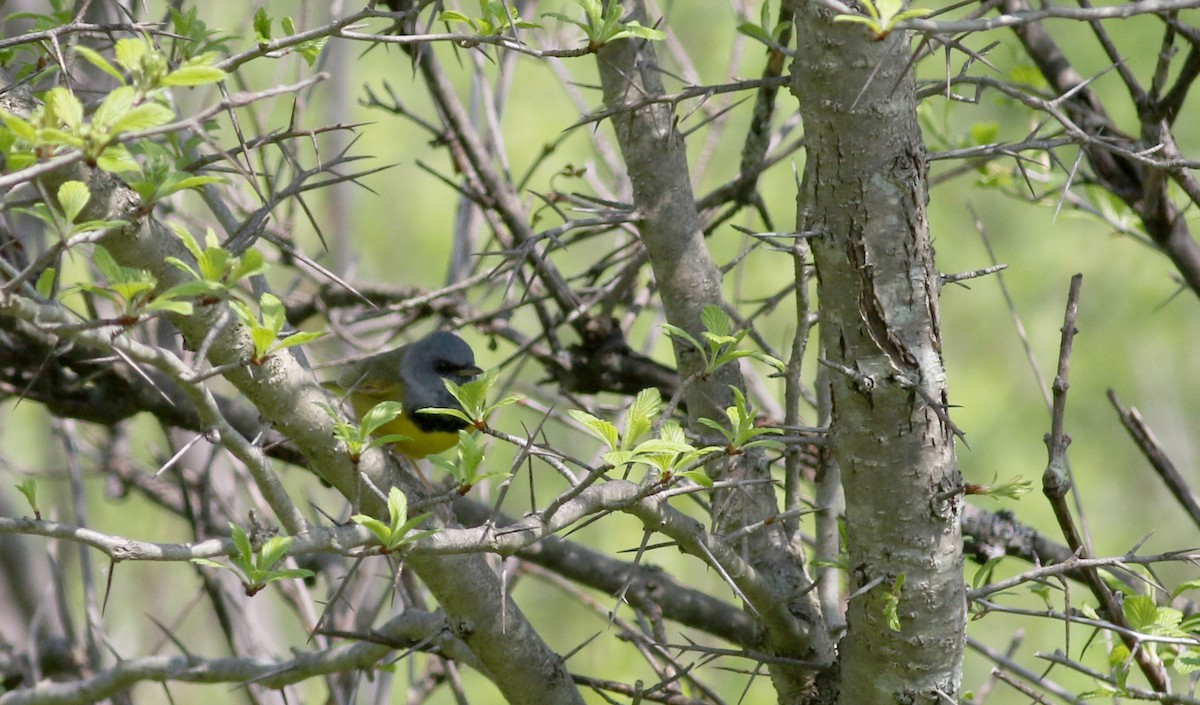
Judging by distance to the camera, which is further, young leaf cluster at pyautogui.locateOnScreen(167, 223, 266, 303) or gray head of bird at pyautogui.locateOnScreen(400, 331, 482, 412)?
gray head of bird at pyautogui.locateOnScreen(400, 331, 482, 412)

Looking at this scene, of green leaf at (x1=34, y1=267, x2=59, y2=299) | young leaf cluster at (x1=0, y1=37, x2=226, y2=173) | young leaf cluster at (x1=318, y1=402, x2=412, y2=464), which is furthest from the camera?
young leaf cluster at (x1=318, y1=402, x2=412, y2=464)

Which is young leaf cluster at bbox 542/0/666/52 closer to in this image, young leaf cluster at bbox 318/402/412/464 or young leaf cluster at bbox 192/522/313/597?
young leaf cluster at bbox 318/402/412/464

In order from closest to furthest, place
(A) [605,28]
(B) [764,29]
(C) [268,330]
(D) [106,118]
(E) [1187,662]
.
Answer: (D) [106,118], (C) [268,330], (A) [605,28], (E) [1187,662], (B) [764,29]

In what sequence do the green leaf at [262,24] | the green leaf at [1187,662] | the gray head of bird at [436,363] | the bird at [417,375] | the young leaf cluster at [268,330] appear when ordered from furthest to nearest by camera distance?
the gray head of bird at [436,363], the bird at [417,375], the green leaf at [1187,662], the green leaf at [262,24], the young leaf cluster at [268,330]

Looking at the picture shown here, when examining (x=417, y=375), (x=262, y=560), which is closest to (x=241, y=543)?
(x=262, y=560)

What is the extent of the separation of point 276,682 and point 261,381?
1112mm

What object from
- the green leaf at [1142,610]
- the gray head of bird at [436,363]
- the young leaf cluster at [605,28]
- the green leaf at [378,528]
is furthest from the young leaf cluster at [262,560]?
the gray head of bird at [436,363]

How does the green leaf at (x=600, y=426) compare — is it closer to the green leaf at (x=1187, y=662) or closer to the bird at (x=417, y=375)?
the green leaf at (x=1187, y=662)

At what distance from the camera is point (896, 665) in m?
2.46

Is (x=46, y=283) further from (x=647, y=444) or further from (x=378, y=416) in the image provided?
(x=647, y=444)

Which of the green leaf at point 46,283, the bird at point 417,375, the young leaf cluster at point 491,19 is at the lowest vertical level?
the green leaf at point 46,283


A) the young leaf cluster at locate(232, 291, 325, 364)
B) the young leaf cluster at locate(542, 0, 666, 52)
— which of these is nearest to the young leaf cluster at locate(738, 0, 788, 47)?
the young leaf cluster at locate(542, 0, 666, 52)

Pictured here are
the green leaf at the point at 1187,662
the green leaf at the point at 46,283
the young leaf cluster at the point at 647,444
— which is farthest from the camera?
the green leaf at the point at 1187,662

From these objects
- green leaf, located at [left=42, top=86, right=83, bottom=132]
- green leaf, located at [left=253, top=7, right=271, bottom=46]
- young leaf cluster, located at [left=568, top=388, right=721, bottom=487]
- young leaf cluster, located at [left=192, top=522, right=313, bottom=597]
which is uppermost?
green leaf, located at [left=253, top=7, right=271, bottom=46]
